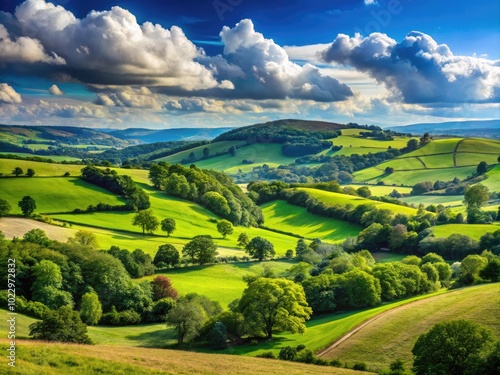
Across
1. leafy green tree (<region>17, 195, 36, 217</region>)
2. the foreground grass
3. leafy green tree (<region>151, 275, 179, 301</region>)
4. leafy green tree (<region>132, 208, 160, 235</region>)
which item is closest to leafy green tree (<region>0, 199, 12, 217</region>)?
leafy green tree (<region>17, 195, 36, 217</region>)

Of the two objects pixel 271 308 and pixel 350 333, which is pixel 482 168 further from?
pixel 350 333

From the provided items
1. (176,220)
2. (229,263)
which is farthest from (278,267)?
(176,220)

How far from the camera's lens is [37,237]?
78.3 meters

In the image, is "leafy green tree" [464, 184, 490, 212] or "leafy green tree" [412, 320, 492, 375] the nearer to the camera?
"leafy green tree" [412, 320, 492, 375]

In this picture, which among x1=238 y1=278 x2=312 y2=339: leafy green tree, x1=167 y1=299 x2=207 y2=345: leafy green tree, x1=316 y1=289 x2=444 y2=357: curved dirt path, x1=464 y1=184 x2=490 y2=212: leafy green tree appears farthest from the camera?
x1=464 y1=184 x2=490 y2=212: leafy green tree

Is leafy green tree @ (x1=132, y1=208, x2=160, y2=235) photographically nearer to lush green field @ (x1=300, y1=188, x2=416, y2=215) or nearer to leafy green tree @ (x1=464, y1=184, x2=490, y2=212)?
lush green field @ (x1=300, y1=188, x2=416, y2=215)

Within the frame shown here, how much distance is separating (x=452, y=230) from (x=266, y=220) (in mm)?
62184

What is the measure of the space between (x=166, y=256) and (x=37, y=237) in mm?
22898

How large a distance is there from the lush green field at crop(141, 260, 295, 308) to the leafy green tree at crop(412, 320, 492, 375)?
39.2 metres

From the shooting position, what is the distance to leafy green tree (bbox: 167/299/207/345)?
177ft

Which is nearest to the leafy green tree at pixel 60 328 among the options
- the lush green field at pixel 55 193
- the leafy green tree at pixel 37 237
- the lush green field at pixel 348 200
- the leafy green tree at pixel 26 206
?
the leafy green tree at pixel 37 237

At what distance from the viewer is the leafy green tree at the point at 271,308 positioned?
5512 cm

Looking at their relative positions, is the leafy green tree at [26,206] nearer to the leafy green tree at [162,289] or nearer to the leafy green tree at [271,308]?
the leafy green tree at [162,289]

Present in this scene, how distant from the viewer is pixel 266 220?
15550 cm
